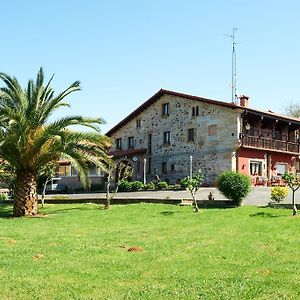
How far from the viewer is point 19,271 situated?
7.89 meters

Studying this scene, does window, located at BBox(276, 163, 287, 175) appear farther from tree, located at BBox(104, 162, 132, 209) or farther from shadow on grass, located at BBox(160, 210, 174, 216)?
shadow on grass, located at BBox(160, 210, 174, 216)

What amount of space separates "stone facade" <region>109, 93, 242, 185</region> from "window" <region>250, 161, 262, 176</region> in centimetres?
211

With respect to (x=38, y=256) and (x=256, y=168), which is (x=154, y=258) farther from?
(x=256, y=168)

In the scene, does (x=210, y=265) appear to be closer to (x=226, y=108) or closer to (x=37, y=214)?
(x=37, y=214)

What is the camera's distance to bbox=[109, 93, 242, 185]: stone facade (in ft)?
123

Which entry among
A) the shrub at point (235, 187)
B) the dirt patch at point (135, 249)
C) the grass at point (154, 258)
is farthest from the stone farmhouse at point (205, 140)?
the dirt patch at point (135, 249)

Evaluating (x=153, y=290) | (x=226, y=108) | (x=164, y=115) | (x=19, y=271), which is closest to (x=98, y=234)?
(x=19, y=271)

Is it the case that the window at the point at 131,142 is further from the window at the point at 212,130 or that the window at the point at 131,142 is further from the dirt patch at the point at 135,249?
the dirt patch at the point at 135,249

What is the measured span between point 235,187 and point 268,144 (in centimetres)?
2071

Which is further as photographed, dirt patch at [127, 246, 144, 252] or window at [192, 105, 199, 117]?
window at [192, 105, 199, 117]

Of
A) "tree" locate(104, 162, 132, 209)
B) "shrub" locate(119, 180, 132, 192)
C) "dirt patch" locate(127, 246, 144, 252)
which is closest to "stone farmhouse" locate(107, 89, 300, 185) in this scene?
"shrub" locate(119, 180, 132, 192)

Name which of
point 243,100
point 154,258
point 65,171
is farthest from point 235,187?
point 65,171

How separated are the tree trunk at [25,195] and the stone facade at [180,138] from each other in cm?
2066

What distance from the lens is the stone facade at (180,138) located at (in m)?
37.4
